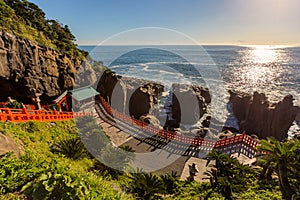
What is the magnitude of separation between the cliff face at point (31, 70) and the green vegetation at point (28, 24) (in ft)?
4.53

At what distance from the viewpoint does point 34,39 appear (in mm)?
21516

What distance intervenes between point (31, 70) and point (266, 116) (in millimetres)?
33880

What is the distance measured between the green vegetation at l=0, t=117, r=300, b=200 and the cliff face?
794cm

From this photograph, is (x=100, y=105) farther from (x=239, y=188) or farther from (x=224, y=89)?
(x=224, y=89)

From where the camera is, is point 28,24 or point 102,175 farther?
point 28,24

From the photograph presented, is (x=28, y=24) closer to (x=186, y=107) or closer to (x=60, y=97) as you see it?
(x=60, y=97)

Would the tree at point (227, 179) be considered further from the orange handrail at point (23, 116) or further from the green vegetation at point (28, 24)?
the green vegetation at point (28, 24)

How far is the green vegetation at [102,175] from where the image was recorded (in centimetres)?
575

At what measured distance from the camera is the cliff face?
1784 centimetres

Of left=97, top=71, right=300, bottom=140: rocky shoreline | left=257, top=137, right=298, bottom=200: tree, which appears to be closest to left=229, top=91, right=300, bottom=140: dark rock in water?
left=97, top=71, right=300, bottom=140: rocky shoreline

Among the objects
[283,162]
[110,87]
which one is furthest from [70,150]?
[110,87]

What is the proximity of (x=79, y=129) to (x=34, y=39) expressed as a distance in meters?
12.6

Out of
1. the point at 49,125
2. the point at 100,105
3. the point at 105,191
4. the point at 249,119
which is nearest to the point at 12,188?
the point at 105,191

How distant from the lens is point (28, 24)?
2472cm
